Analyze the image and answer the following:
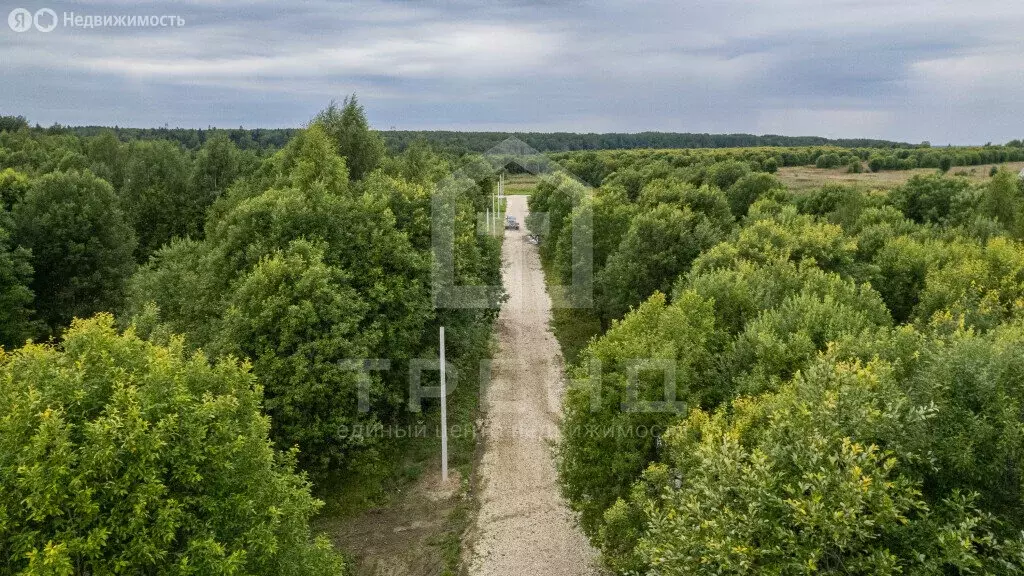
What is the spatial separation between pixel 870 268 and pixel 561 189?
33416mm

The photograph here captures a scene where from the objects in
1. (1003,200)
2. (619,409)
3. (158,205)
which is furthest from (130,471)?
(1003,200)

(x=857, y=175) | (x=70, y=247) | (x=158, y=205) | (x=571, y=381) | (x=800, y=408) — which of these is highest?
(x=857, y=175)

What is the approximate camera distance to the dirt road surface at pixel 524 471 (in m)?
18.4

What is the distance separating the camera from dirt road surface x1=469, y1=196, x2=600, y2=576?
18359 mm

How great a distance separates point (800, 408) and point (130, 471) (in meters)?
12.2

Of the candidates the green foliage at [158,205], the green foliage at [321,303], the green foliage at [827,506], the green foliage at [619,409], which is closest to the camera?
the green foliage at [827,506]

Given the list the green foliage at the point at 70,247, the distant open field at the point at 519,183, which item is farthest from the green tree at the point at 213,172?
the distant open field at the point at 519,183

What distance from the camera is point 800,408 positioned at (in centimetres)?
1166

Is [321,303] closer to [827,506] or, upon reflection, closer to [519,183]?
[827,506]

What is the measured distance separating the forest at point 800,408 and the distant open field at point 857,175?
46.0 metres

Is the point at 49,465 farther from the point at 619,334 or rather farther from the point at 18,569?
the point at 619,334

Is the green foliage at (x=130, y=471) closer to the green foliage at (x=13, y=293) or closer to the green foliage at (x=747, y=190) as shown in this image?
the green foliage at (x=13, y=293)

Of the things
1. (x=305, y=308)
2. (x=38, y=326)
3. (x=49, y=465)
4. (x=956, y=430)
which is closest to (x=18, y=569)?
(x=49, y=465)

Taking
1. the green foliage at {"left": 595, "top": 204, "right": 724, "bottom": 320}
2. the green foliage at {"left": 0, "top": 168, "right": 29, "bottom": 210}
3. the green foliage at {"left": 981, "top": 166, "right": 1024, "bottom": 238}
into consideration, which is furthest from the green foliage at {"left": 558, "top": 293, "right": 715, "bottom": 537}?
the green foliage at {"left": 0, "top": 168, "right": 29, "bottom": 210}
